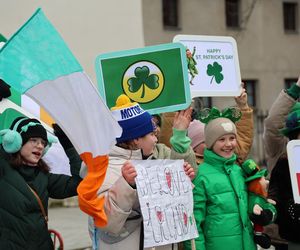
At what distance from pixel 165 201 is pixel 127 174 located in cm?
34

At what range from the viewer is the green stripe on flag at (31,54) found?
281 centimetres

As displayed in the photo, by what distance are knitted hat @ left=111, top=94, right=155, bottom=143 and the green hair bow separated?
783 millimetres

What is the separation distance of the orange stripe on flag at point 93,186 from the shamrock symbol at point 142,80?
3.02 ft

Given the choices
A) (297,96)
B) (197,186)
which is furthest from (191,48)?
(197,186)

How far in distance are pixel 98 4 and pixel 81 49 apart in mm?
1180

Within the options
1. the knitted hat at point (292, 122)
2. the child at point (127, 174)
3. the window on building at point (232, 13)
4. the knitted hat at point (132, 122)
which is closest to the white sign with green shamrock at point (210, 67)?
the knitted hat at point (292, 122)

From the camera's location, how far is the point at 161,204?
3334mm

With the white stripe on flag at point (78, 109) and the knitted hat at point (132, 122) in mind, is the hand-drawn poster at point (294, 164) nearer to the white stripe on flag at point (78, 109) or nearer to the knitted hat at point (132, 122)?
the knitted hat at point (132, 122)

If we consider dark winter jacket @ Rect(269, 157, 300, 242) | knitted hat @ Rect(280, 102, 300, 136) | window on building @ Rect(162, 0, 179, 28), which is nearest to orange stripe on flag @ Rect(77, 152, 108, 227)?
dark winter jacket @ Rect(269, 157, 300, 242)

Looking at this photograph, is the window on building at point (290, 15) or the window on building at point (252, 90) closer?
the window on building at point (252, 90)

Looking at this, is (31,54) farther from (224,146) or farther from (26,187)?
(224,146)

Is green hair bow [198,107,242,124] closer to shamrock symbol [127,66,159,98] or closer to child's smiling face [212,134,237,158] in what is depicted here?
child's smiling face [212,134,237,158]

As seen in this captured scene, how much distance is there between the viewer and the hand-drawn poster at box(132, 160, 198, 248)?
324cm

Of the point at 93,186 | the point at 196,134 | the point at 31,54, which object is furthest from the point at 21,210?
the point at 196,134
